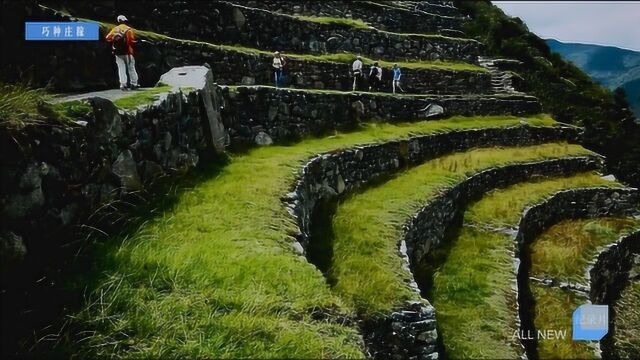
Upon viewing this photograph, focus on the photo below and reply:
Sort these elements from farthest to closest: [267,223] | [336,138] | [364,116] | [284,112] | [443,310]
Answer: [364,116], [336,138], [284,112], [443,310], [267,223]

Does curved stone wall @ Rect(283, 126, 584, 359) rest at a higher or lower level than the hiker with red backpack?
lower

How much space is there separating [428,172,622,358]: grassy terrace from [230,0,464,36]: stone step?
11.3 metres

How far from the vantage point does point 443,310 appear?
8.70 m

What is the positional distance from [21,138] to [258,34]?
11.8 meters

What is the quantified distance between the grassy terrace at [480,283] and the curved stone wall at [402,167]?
861mm

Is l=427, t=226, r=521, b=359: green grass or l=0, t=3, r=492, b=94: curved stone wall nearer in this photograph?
l=0, t=3, r=492, b=94: curved stone wall

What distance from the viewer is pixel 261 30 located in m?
15.5

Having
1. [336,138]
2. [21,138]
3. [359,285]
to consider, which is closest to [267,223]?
[359,285]

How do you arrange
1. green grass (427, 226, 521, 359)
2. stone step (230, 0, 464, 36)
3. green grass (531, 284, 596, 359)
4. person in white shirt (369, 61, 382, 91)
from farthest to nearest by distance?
stone step (230, 0, 464, 36)
person in white shirt (369, 61, 382, 91)
green grass (531, 284, 596, 359)
green grass (427, 226, 521, 359)

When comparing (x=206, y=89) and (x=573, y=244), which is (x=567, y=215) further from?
(x=206, y=89)

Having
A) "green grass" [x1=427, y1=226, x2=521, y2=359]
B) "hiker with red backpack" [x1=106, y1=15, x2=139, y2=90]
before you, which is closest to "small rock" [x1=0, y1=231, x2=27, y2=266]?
"hiker with red backpack" [x1=106, y1=15, x2=139, y2=90]

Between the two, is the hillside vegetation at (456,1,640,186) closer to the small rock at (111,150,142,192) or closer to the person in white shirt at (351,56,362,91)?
the person in white shirt at (351,56,362,91)

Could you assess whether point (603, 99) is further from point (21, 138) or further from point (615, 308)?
point (21, 138)

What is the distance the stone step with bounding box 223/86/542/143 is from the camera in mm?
10524
